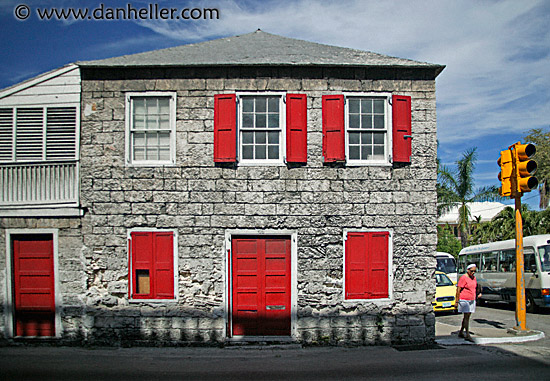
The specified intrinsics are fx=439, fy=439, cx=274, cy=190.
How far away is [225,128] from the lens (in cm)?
Result: 965

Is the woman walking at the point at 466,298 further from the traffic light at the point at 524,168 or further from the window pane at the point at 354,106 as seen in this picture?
the window pane at the point at 354,106

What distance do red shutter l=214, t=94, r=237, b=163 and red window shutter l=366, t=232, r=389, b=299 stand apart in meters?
3.58

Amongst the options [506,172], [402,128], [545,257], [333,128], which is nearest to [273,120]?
[333,128]

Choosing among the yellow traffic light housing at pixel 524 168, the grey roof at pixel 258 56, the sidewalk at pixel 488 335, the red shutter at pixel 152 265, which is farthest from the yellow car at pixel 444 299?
the red shutter at pixel 152 265

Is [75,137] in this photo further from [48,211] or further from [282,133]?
[282,133]

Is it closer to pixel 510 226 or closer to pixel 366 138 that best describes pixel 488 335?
pixel 366 138

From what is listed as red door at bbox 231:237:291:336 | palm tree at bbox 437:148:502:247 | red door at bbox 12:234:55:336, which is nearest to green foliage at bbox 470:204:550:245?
palm tree at bbox 437:148:502:247

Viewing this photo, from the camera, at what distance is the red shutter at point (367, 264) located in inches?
379

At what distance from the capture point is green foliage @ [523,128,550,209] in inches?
1304

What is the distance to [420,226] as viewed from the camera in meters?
9.69

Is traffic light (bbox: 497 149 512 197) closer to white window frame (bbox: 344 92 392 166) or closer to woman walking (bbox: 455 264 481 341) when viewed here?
woman walking (bbox: 455 264 481 341)

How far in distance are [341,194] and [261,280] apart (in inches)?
101

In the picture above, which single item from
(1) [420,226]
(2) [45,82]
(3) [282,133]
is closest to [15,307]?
(2) [45,82]

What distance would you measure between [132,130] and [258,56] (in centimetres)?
331
